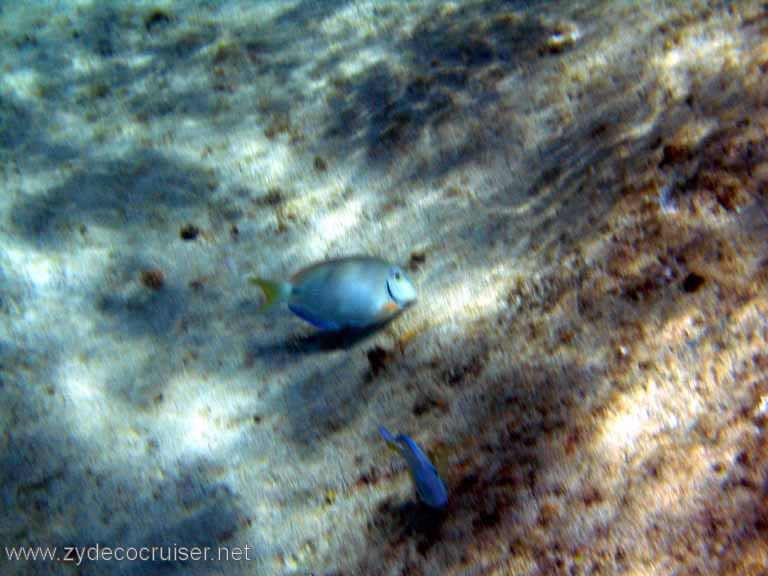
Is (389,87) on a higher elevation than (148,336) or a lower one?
higher

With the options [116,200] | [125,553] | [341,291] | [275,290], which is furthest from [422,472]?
[116,200]

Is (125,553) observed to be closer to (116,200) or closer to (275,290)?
(275,290)

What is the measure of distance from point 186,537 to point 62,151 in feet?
11.3

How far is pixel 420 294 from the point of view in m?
3.18

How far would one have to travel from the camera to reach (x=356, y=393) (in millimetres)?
2881

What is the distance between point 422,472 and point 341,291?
107cm

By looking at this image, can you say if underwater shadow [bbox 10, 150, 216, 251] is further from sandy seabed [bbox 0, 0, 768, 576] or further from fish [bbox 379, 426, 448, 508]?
fish [bbox 379, 426, 448, 508]

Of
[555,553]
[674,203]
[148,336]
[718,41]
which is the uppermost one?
[718,41]

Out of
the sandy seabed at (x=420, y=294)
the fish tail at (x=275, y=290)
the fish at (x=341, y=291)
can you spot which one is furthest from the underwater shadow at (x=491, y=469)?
the fish tail at (x=275, y=290)

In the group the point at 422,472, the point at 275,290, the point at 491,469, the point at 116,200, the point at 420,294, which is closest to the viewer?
the point at 422,472

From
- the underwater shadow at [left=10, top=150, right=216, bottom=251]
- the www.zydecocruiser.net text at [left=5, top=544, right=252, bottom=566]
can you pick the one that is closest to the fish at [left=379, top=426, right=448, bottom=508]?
the www.zydecocruiser.net text at [left=5, top=544, right=252, bottom=566]

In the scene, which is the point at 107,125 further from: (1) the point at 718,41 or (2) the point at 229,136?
(1) the point at 718,41

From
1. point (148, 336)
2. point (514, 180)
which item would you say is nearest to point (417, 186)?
point (514, 180)

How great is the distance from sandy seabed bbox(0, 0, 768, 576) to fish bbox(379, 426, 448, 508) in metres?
0.12
